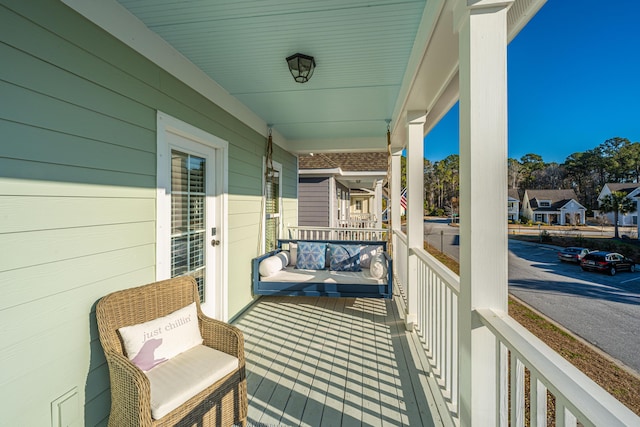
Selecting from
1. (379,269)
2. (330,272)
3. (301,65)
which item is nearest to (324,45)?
(301,65)

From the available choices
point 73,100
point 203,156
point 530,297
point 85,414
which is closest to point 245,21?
point 73,100

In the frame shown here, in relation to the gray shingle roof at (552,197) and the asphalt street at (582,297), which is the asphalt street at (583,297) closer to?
the asphalt street at (582,297)

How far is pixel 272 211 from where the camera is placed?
5004 millimetres

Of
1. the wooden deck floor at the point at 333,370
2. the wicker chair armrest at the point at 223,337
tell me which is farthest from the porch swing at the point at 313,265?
the wicker chair armrest at the point at 223,337

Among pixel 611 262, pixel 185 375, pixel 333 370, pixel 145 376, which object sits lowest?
pixel 333 370

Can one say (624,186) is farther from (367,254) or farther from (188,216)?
(367,254)

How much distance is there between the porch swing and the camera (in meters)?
3.53

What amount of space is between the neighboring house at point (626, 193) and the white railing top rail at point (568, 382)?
2.47 ft

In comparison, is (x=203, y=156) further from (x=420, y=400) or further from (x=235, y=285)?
(x=420, y=400)

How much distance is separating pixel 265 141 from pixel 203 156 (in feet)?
5.30

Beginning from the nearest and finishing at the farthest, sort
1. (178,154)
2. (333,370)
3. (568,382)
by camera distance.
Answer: (568,382)
(333,370)
(178,154)

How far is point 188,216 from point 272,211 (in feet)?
7.78

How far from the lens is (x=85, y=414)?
A: 5.21ft

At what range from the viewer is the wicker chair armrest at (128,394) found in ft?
4.48
